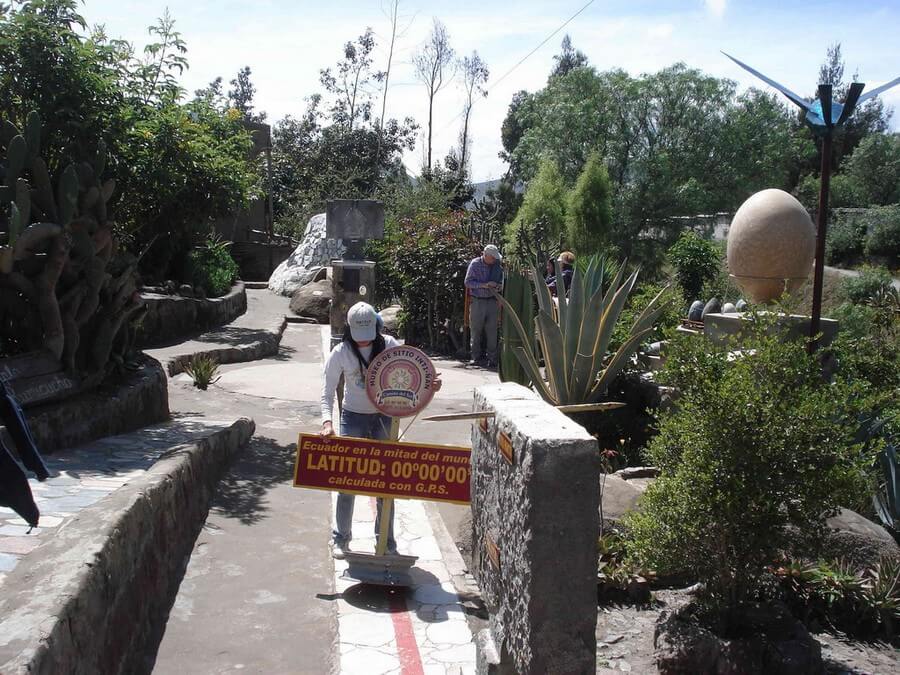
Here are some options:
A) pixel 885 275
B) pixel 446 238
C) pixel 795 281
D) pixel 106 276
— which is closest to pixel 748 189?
pixel 885 275

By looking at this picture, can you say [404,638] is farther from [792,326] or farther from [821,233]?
[821,233]

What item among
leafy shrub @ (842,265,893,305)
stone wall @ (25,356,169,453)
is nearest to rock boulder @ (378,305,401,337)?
stone wall @ (25,356,169,453)

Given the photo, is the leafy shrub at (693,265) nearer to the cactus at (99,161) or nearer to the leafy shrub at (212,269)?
the leafy shrub at (212,269)

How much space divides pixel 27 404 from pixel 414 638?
354 centimetres

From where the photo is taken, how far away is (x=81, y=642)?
3502 millimetres

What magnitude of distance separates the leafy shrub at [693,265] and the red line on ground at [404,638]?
40.5ft

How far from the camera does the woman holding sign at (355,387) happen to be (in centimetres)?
557

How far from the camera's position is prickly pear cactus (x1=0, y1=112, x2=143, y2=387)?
6.88 m

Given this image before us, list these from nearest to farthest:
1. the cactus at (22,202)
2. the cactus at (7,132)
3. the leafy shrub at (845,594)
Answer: the leafy shrub at (845,594) < the cactus at (22,202) < the cactus at (7,132)

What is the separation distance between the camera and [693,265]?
16.4m

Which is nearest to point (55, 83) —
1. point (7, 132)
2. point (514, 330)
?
point (7, 132)

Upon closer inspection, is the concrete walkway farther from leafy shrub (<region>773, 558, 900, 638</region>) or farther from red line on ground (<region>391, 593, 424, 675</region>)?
leafy shrub (<region>773, 558, 900, 638</region>)

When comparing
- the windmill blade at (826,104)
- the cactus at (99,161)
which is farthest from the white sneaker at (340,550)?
the windmill blade at (826,104)

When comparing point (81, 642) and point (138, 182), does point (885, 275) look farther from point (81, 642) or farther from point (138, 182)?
point (81, 642)
